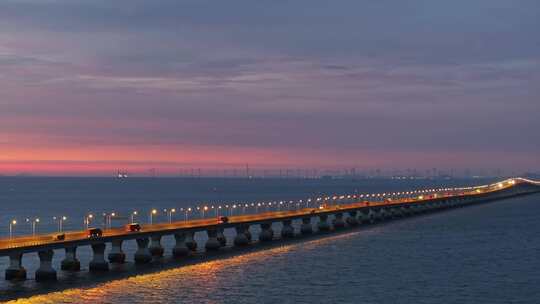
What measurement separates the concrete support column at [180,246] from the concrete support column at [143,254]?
622 centimetres

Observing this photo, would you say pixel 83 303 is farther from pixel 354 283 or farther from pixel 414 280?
pixel 414 280

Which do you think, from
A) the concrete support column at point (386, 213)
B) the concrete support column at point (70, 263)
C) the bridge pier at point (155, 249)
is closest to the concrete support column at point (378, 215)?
the concrete support column at point (386, 213)

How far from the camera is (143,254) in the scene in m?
95.4

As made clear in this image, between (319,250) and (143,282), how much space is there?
37161mm

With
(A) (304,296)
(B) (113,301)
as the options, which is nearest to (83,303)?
(B) (113,301)

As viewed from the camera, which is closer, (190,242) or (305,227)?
(190,242)

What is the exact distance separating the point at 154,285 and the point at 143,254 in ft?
60.4

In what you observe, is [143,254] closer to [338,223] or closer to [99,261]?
[99,261]

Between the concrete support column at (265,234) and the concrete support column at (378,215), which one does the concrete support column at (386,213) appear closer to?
the concrete support column at (378,215)

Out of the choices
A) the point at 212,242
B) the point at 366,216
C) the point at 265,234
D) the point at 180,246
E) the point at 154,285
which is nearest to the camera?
the point at 154,285

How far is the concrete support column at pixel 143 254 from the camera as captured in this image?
311 feet

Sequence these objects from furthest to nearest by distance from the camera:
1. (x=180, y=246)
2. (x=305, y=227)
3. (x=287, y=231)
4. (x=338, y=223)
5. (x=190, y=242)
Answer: (x=338, y=223) < (x=305, y=227) < (x=287, y=231) < (x=190, y=242) < (x=180, y=246)

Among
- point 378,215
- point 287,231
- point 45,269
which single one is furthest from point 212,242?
point 378,215

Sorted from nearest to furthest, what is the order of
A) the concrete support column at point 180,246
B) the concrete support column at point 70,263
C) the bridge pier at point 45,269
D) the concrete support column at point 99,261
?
the bridge pier at point 45,269 → the concrete support column at point 99,261 → the concrete support column at point 70,263 → the concrete support column at point 180,246
